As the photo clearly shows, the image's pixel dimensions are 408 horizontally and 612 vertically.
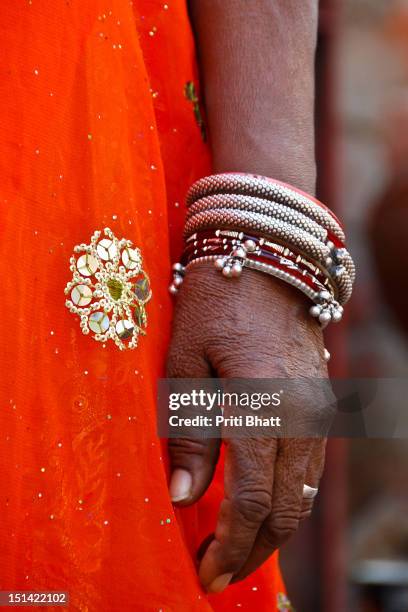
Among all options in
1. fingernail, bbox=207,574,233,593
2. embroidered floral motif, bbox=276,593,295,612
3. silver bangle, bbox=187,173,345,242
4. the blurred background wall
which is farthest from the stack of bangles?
the blurred background wall

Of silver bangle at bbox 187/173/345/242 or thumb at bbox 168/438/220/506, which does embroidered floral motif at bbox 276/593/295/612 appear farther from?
silver bangle at bbox 187/173/345/242

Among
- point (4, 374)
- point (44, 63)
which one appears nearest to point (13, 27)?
point (44, 63)

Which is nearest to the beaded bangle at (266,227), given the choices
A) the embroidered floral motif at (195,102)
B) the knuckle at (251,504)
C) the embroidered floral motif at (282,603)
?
the embroidered floral motif at (195,102)

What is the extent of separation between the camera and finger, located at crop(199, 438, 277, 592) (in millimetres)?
953

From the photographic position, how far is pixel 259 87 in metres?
1.08

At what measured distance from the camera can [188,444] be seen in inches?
38.6

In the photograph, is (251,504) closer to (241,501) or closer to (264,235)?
(241,501)

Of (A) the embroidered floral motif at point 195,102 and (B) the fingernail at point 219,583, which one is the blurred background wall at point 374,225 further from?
(B) the fingernail at point 219,583

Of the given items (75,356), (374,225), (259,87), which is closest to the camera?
(75,356)

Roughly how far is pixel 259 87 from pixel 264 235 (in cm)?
18

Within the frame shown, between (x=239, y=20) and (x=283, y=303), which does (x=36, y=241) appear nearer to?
(x=283, y=303)

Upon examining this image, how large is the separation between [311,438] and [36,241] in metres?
0.33

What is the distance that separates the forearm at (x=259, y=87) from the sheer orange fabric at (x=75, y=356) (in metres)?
0.11

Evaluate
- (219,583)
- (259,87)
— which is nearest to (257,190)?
(259,87)
